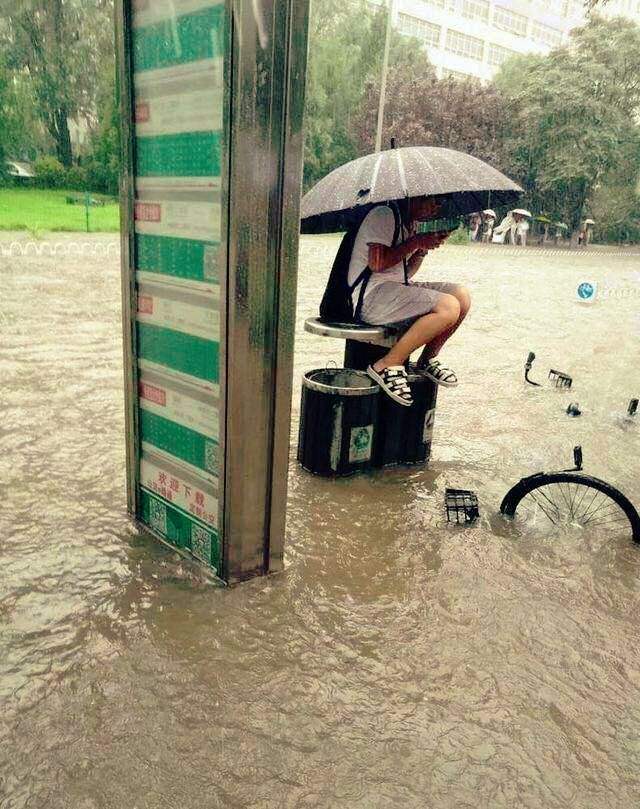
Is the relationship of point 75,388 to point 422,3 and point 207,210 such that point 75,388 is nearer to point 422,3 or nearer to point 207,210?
point 207,210

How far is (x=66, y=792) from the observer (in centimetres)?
193

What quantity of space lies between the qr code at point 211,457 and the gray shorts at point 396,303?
1714 mm

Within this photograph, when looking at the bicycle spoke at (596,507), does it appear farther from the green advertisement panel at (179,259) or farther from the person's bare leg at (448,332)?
the green advertisement panel at (179,259)

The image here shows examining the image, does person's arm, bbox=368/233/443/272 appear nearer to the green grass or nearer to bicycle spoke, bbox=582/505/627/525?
bicycle spoke, bbox=582/505/627/525

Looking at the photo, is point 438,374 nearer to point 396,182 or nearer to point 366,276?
point 366,276

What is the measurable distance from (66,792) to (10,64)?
31779mm

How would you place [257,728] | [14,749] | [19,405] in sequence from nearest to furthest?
[14,749]
[257,728]
[19,405]

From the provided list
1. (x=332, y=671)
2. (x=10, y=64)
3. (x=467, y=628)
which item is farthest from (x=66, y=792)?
(x=10, y=64)

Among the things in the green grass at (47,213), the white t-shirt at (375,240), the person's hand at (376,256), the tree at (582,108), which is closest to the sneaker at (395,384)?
the white t-shirt at (375,240)

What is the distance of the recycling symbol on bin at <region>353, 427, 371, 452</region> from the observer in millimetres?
4227

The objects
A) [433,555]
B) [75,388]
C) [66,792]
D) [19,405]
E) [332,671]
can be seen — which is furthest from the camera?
[75,388]

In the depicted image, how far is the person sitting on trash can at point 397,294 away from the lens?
4.15 meters

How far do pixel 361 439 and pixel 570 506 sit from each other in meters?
1.28

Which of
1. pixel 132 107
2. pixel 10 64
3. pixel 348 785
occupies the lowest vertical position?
pixel 348 785
